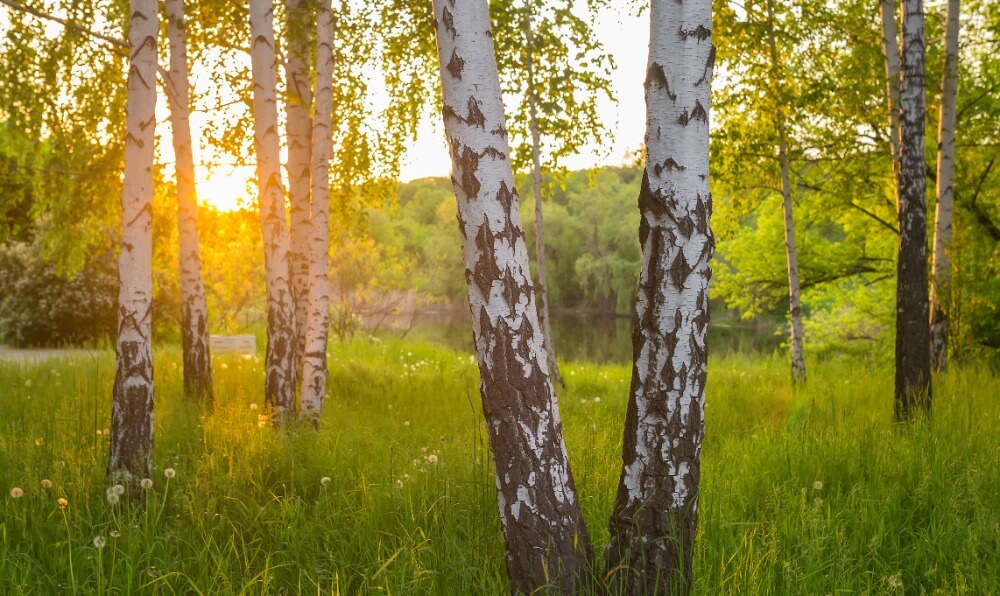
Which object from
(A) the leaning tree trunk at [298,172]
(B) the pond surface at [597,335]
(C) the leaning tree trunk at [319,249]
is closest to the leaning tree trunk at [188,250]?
(A) the leaning tree trunk at [298,172]

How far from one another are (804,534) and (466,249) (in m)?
2.23

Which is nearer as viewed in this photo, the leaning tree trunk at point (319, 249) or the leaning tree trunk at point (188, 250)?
the leaning tree trunk at point (319, 249)

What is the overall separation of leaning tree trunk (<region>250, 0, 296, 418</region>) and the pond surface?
1593cm

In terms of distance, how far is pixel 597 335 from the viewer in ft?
115

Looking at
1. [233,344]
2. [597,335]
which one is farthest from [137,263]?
[597,335]

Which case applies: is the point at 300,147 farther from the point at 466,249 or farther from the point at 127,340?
the point at 466,249

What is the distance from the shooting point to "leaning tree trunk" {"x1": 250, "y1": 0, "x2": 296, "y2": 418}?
631cm

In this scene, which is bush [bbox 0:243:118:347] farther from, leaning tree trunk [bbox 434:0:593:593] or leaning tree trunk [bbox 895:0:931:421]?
leaning tree trunk [bbox 434:0:593:593]

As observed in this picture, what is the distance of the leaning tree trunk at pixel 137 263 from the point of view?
14.4 ft

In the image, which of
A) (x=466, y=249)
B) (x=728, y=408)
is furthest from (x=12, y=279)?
(x=466, y=249)

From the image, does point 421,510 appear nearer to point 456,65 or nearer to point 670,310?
point 670,310

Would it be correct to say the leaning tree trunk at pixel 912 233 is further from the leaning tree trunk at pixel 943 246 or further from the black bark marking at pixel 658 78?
the black bark marking at pixel 658 78

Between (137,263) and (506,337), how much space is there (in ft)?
9.27

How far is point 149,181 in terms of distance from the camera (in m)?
4.57
